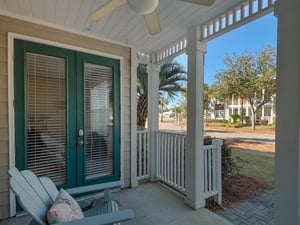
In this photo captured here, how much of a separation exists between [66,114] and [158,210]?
190cm

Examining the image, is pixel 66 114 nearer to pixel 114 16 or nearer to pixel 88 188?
pixel 88 188

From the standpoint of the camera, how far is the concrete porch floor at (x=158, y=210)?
244 cm

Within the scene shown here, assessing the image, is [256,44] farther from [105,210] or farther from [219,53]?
[105,210]

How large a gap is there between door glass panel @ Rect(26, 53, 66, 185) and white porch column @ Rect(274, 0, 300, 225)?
2644 mm

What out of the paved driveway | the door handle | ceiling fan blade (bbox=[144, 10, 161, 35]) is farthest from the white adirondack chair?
the paved driveway

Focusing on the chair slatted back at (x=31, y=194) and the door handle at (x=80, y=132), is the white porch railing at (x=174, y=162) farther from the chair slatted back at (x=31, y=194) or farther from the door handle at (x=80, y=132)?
the chair slatted back at (x=31, y=194)

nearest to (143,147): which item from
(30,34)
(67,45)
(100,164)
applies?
(100,164)

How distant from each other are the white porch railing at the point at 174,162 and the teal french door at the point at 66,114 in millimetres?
656

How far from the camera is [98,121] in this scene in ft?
10.5

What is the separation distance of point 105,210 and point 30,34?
2.41 metres

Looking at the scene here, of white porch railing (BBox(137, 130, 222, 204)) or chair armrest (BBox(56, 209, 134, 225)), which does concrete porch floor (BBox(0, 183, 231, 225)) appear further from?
chair armrest (BBox(56, 209, 134, 225))

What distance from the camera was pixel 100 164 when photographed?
3.23 metres

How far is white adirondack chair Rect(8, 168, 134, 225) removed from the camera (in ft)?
4.34

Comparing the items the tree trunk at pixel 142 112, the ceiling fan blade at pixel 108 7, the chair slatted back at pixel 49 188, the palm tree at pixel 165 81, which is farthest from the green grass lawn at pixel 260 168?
the ceiling fan blade at pixel 108 7
